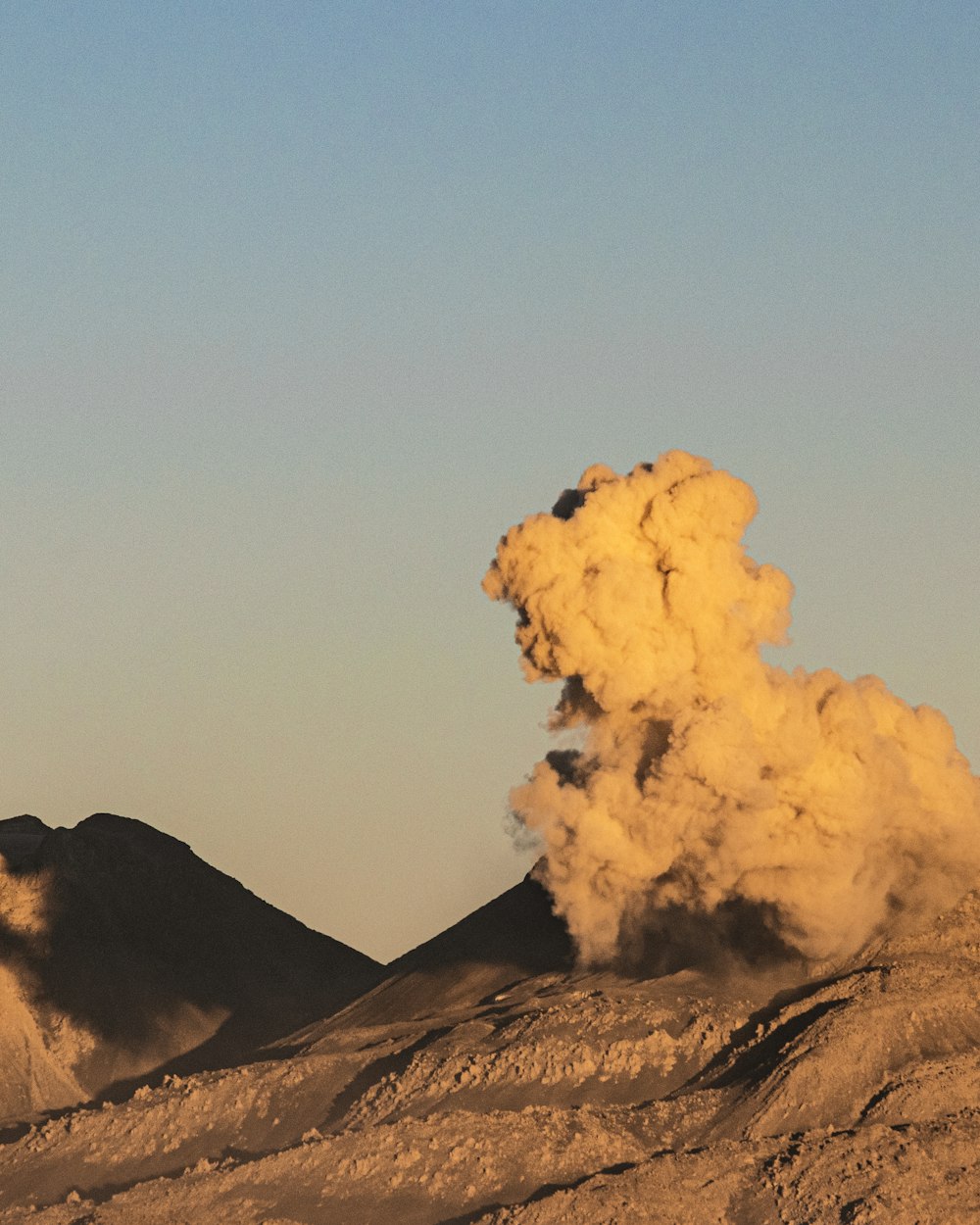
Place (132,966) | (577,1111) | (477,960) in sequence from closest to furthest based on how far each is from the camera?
1. (577,1111)
2. (477,960)
3. (132,966)

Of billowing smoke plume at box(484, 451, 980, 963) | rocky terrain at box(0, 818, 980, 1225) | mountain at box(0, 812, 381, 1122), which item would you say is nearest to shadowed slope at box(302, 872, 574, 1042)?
rocky terrain at box(0, 818, 980, 1225)

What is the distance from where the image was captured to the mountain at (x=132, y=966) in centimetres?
6988

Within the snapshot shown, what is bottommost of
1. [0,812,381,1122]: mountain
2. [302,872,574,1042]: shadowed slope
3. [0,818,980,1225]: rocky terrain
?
[0,818,980,1225]: rocky terrain

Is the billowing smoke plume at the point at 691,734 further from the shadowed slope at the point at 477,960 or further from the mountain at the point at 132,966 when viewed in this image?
the mountain at the point at 132,966

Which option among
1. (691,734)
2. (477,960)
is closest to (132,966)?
(477,960)

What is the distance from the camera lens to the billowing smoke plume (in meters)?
54.6

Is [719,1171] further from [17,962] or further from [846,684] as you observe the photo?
Answer: [17,962]

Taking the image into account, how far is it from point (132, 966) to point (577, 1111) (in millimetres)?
31098

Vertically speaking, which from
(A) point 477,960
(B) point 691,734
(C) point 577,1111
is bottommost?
(C) point 577,1111

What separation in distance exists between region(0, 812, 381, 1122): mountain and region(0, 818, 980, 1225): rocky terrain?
3974 mm

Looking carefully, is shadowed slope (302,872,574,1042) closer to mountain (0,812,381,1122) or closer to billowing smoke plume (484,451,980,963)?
mountain (0,812,381,1122)

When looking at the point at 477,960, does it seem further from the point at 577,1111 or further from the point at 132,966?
the point at 577,1111

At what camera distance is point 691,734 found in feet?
176

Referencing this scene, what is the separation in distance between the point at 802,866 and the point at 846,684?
16.2 ft
